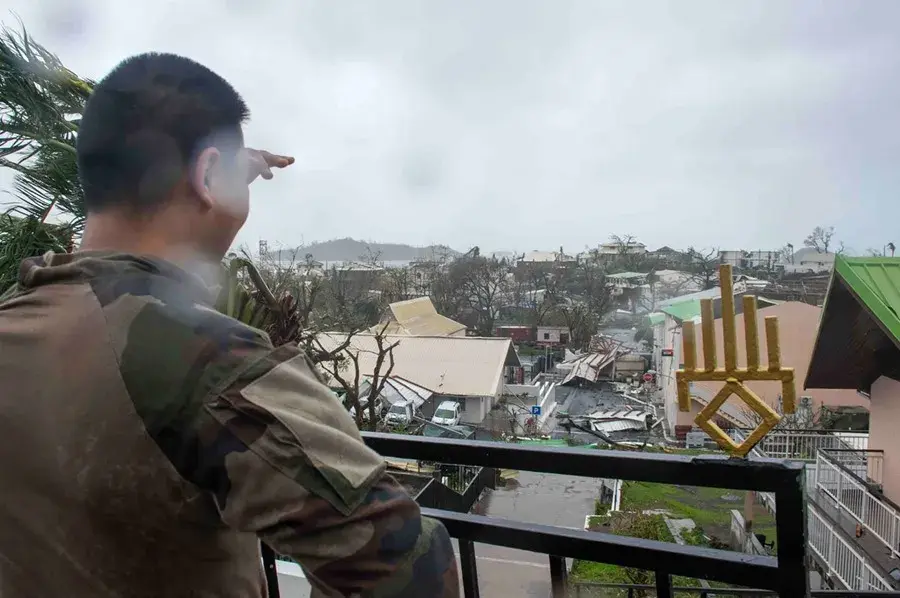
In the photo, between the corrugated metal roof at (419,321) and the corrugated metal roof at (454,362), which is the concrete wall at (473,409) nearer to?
the corrugated metal roof at (454,362)

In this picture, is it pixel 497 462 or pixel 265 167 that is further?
pixel 497 462

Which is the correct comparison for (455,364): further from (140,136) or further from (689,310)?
(140,136)

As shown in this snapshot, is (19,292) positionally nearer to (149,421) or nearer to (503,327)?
(149,421)

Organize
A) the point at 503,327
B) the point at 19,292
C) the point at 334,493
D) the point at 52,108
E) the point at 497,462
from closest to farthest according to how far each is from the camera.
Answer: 1. the point at 334,493
2. the point at 19,292
3. the point at 497,462
4. the point at 52,108
5. the point at 503,327

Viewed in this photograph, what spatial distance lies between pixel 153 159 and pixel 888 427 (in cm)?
609

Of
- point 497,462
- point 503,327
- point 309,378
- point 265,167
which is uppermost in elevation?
point 265,167

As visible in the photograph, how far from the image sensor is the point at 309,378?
1.51 feet

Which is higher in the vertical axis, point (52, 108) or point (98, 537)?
point (52, 108)

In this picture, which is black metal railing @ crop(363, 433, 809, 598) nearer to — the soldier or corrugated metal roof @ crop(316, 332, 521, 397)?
the soldier

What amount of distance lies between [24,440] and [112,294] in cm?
14

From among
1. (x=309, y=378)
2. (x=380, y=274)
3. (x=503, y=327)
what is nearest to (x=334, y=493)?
(x=309, y=378)

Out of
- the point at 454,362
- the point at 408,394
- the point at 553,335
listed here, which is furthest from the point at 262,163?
the point at 553,335

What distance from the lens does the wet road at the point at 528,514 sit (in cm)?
140

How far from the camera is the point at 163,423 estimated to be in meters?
0.43
